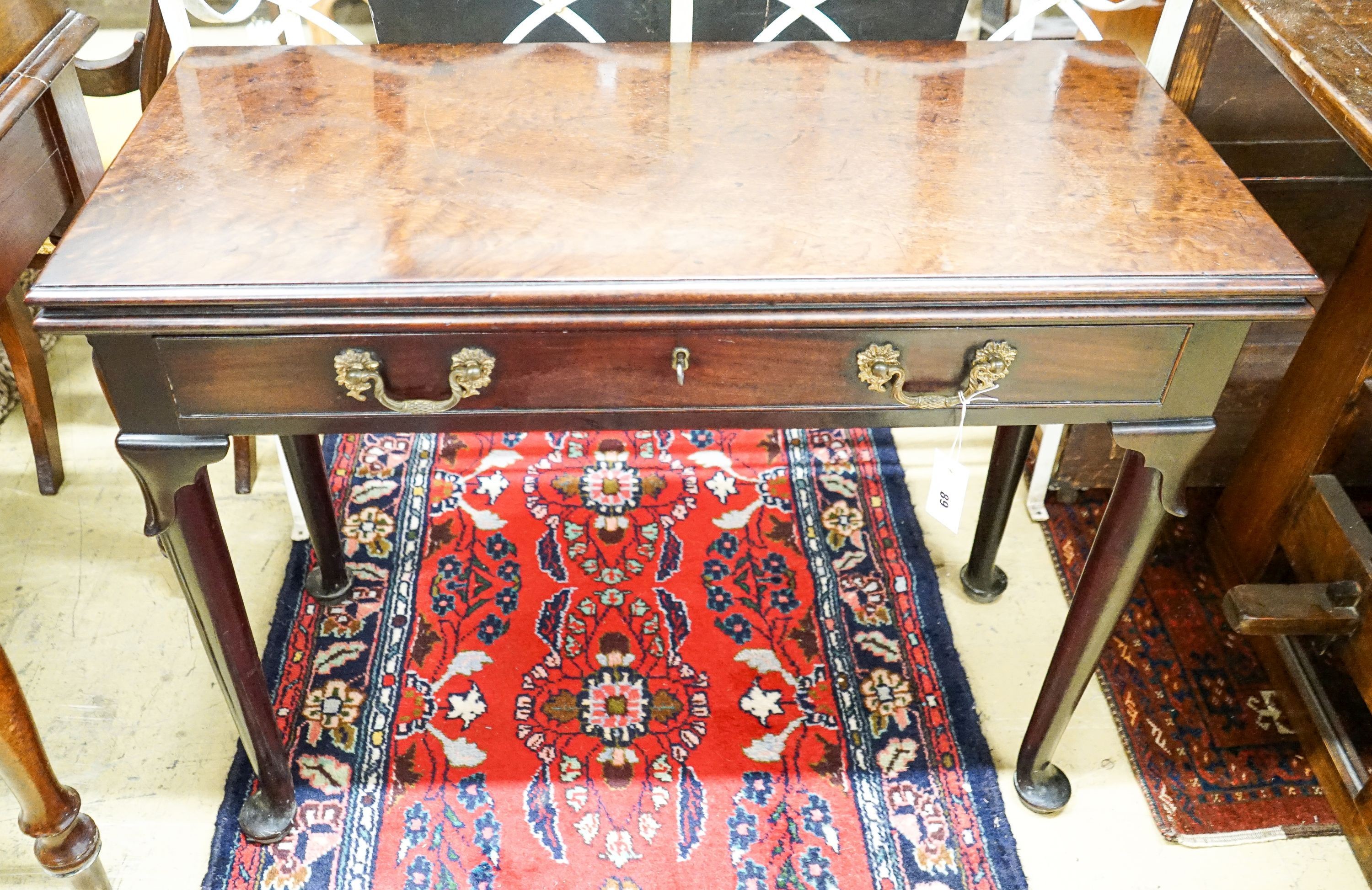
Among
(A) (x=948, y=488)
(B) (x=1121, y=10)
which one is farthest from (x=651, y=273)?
(B) (x=1121, y=10)

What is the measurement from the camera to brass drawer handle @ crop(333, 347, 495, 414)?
3.63ft

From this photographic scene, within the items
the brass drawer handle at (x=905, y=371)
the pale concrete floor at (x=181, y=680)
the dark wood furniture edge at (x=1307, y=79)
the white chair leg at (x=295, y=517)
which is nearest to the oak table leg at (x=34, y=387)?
the pale concrete floor at (x=181, y=680)

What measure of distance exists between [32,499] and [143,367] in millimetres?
1283

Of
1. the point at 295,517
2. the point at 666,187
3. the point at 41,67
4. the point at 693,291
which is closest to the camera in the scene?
the point at 693,291

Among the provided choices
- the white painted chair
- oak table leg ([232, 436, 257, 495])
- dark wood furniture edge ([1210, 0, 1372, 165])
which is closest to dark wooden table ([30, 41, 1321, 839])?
dark wood furniture edge ([1210, 0, 1372, 165])

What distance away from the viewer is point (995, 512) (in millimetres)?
1832

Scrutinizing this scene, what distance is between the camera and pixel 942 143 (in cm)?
131

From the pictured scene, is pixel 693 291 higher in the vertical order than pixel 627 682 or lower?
higher

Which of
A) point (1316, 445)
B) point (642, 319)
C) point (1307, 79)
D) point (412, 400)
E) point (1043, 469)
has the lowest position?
point (1043, 469)

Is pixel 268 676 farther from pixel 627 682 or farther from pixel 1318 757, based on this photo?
pixel 1318 757

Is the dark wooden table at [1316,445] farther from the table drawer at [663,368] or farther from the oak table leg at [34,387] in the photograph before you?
the oak table leg at [34,387]

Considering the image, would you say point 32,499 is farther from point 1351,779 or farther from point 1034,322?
point 1351,779

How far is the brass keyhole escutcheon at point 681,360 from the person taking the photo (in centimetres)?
112

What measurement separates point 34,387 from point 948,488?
1727 mm
